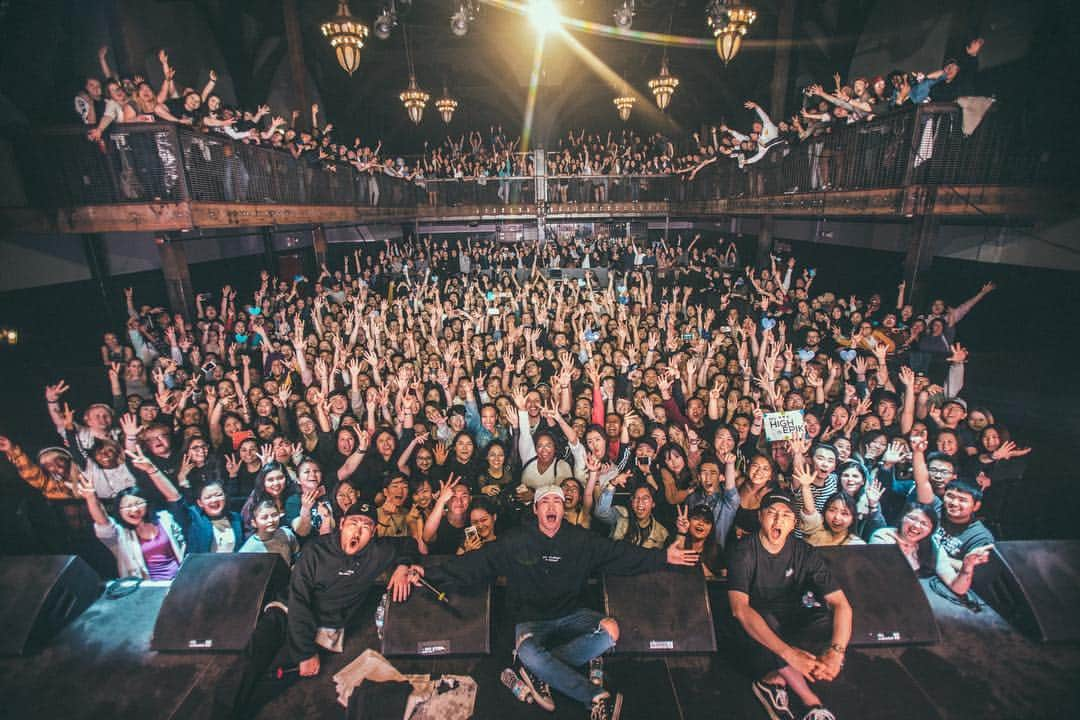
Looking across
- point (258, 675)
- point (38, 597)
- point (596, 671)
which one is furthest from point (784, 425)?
point (38, 597)

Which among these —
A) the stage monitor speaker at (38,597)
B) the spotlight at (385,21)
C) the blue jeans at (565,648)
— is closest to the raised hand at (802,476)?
the blue jeans at (565,648)

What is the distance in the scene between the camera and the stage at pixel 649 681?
3607 millimetres

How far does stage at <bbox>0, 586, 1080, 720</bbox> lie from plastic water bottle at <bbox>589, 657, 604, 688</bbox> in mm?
113

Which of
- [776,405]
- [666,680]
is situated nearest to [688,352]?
[776,405]

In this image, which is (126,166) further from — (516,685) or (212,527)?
(516,685)

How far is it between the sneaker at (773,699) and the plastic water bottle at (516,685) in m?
1.76

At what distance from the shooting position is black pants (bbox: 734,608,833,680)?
12.5ft

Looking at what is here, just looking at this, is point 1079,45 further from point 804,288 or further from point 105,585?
point 105,585

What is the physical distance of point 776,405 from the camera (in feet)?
21.2

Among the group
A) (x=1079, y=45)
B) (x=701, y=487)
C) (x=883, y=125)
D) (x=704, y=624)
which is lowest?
(x=704, y=624)

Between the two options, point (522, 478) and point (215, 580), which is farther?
point (522, 478)

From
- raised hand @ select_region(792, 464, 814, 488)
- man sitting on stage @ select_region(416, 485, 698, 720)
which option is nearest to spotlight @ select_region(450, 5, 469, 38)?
man sitting on stage @ select_region(416, 485, 698, 720)

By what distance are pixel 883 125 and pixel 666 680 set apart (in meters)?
9.01

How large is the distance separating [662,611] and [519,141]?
24775 mm
